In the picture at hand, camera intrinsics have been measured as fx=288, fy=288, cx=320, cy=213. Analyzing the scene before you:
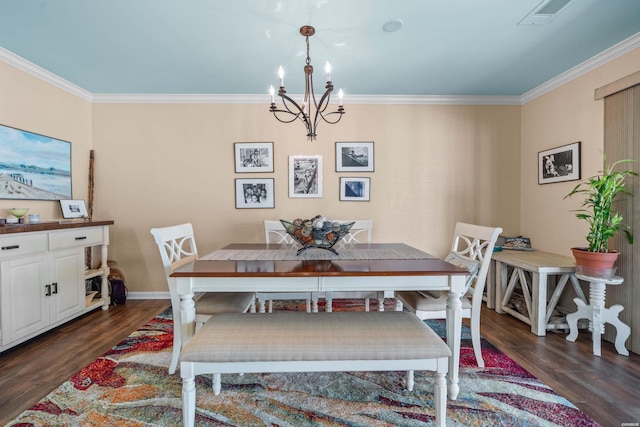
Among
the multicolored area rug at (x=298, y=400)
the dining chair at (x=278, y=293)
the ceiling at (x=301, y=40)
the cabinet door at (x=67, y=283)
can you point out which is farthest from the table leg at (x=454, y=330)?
the cabinet door at (x=67, y=283)

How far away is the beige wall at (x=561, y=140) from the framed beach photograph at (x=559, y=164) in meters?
0.05

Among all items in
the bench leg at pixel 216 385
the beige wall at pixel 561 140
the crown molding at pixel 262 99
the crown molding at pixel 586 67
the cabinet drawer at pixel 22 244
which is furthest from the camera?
the crown molding at pixel 262 99

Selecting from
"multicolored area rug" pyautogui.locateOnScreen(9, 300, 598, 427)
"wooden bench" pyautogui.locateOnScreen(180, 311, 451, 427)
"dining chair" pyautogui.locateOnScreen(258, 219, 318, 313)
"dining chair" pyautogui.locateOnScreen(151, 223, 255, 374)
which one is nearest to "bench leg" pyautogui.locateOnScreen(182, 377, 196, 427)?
"wooden bench" pyautogui.locateOnScreen(180, 311, 451, 427)

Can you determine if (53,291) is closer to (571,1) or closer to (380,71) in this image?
(380,71)

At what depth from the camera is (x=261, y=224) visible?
3.42m

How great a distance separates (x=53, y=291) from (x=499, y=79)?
15.0 ft

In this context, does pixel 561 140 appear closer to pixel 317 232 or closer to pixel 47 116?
pixel 317 232

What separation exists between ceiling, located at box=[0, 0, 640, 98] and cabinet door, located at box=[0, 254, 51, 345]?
1739 millimetres

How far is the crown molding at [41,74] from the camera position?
2429mm

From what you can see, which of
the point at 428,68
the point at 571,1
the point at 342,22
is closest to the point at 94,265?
the point at 342,22

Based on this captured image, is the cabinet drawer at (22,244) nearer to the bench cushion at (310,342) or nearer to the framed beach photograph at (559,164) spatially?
the bench cushion at (310,342)

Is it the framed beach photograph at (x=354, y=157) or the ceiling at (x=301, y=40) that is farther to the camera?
the framed beach photograph at (x=354, y=157)

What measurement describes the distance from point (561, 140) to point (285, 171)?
9.50 ft

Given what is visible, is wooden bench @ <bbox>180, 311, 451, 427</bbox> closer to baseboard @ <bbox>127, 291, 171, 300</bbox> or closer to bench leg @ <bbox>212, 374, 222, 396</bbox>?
bench leg @ <bbox>212, 374, 222, 396</bbox>
